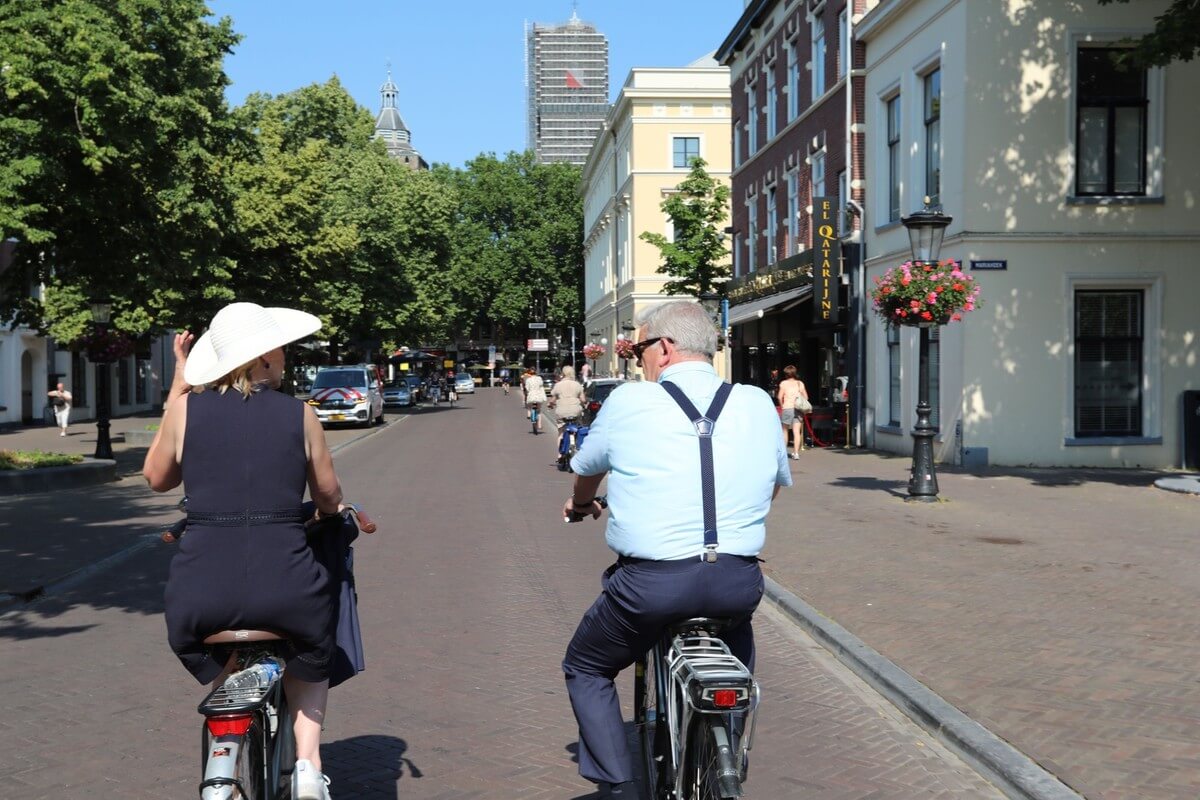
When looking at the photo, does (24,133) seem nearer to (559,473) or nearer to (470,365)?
(559,473)

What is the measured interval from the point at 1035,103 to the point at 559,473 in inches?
383

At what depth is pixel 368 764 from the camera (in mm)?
4980

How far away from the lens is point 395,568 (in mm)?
10164

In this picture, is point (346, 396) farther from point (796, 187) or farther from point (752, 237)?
point (796, 187)

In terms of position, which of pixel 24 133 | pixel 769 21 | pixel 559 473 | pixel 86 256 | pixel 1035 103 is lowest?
pixel 559 473

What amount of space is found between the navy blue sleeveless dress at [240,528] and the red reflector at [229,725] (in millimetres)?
272

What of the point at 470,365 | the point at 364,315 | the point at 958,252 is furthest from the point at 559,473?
the point at 470,365

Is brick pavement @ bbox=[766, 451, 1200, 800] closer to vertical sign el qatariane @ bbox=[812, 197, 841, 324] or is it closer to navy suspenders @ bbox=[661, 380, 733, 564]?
navy suspenders @ bbox=[661, 380, 733, 564]

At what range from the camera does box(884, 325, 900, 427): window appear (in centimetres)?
2266

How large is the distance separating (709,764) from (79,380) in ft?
143

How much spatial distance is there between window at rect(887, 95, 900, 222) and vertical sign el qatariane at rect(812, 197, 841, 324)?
2.14m

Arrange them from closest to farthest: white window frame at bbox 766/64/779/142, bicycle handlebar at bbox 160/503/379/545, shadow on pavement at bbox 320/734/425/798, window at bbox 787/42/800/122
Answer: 1. bicycle handlebar at bbox 160/503/379/545
2. shadow on pavement at bbox 320/734/425/798
3. window at bbox 787/42/800/122
4. white window frame at bbox 766/64/779/142

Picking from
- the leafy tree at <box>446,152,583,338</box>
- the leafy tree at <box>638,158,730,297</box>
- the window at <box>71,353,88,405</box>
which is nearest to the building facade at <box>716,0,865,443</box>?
the leafy tree at <box>638,158,730,297</box>

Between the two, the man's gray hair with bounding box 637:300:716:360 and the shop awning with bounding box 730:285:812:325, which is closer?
the man's gray hair with bounding box 637:300:716:360
